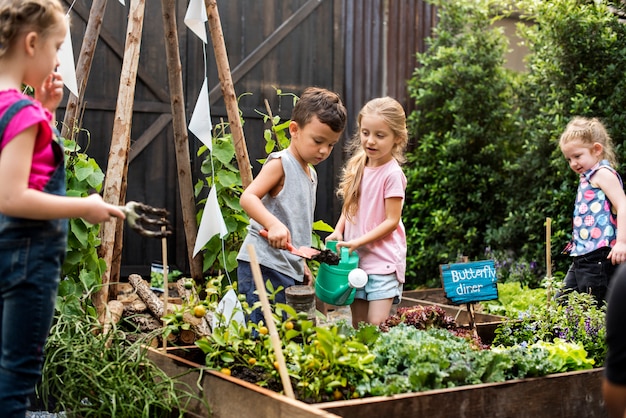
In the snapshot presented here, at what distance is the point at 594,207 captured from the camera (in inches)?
173

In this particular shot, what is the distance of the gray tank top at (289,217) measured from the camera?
3365 mm

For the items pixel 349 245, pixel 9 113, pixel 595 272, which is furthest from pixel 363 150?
pixel 9 113

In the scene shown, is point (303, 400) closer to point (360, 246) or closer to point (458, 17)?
point (360, 246)

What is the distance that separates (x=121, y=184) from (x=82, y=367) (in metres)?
1.34

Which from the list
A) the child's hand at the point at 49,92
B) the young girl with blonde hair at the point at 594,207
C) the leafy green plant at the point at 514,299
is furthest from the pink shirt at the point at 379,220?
the leafy green plant at the point at 514,299

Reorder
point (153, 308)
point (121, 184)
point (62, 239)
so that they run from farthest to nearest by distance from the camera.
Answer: point (153, 308) → point (121, 184) → point (62, 239)

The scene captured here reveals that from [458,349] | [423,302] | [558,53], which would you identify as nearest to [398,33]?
[558,53]

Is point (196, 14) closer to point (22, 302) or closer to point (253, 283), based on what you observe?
point (253, 283)

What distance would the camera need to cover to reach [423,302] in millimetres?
5609

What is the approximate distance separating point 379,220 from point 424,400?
1.33 m

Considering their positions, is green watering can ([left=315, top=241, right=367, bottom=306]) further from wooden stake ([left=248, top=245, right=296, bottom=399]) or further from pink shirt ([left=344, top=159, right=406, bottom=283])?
wooden stake ([left=248, top=245, right=296, bottom=399])

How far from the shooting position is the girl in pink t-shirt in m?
3.65

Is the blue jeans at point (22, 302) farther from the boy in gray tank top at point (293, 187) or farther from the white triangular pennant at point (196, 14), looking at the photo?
the white triangular pennant at point (196, 14)

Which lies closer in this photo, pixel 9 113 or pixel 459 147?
pixel 9 113
